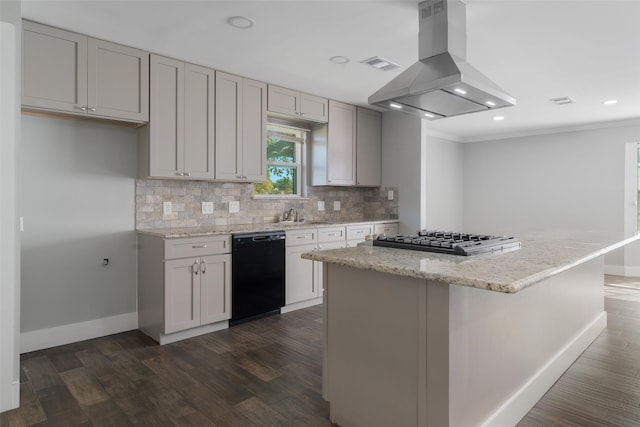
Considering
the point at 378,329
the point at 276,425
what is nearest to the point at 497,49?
the point at 378,329

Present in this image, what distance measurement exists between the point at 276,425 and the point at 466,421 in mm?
928

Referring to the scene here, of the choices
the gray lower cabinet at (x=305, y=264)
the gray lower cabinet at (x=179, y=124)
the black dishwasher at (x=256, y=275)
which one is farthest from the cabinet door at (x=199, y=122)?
the gray lower cabinet at (x=305, y=264)

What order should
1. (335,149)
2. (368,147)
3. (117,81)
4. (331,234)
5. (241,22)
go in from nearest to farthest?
(241,22) < (117,81) < (331,234) < (335,149) < (368,147)

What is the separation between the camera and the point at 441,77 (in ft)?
6.82

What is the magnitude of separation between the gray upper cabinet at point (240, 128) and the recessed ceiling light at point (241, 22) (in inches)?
38.2

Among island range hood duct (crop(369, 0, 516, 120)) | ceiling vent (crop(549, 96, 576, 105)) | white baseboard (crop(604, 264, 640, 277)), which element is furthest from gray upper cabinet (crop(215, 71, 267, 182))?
white baseboard (crop(604, 264, 640, 277))

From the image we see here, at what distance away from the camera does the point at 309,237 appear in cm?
407

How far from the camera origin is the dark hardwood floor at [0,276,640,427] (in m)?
2.04

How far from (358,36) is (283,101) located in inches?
57.6

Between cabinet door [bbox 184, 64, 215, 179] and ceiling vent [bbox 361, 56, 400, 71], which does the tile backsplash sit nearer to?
cabinet door [bbox 184, 64, 215, 179]

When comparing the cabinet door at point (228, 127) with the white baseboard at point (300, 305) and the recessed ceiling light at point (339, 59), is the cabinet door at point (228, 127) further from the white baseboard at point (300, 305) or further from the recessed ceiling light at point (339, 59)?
the white baseboard at point (300, 305)

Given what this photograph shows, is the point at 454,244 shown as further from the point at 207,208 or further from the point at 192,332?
the point at 207,208

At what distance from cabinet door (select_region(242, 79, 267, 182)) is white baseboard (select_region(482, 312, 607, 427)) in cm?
286

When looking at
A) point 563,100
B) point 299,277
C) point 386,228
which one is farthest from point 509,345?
point 563,100
